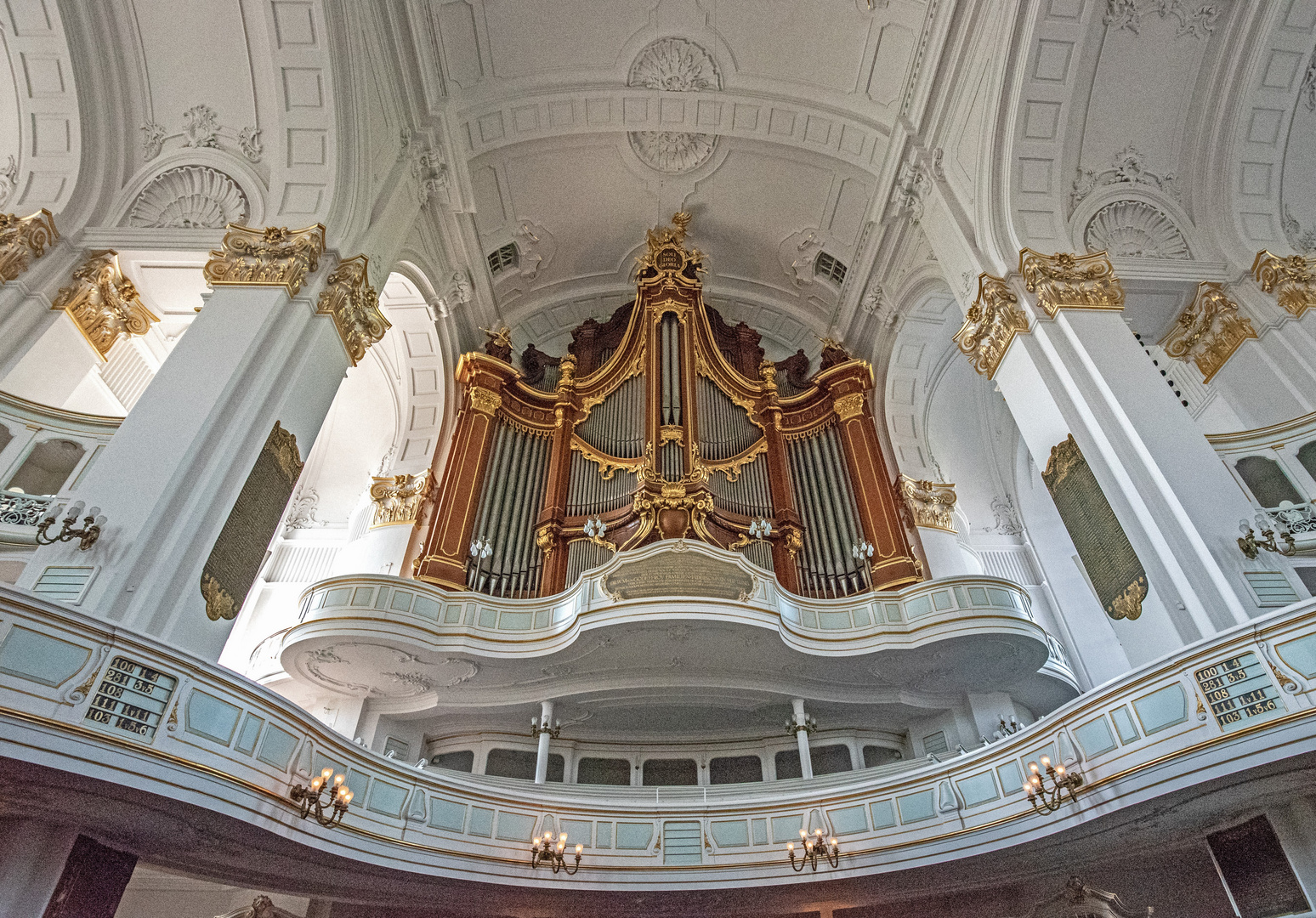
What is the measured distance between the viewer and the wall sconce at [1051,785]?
24.8ft

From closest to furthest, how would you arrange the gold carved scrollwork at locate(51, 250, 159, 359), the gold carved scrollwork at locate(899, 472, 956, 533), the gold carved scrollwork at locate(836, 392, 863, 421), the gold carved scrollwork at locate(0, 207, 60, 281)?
the gold carved scrollwork at locate(0, 207, 60, 281) < the gold carved scrollwork at locate(51, 250, 159, 359) < the gold carved scrollwork at locate(899, 472, 956, 533) < the gold carved scrollwork at locate(836, 392, 863, 421)

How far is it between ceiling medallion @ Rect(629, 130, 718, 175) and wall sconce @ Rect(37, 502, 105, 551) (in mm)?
13226

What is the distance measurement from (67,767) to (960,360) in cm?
1667

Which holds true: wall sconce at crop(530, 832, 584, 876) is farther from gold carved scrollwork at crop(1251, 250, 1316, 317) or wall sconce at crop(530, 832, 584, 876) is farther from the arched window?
gold carved scrollwork at crop(1251, 250, 1316, 317)

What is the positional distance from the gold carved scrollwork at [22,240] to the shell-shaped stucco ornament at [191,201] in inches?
44.2

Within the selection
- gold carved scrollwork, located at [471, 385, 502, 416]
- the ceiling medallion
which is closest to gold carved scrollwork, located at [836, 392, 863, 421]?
the ceiling medallion

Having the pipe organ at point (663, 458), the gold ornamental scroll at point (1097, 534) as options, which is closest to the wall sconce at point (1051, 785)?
the gold ornamental scroll at point (1097, 534)

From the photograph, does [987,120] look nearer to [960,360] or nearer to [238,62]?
[960,360]

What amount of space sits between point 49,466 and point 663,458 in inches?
352

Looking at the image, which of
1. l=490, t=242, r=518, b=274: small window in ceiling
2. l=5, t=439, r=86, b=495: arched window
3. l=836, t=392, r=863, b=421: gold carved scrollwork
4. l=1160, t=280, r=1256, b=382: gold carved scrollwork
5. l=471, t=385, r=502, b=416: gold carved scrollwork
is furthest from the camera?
l=490, t=242, r=518, b=274: small window in ceiling

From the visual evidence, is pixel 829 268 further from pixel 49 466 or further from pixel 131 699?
pixel 131 699

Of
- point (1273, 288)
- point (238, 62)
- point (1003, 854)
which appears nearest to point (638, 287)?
point (238, 62)

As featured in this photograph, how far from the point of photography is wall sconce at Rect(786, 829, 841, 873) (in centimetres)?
903

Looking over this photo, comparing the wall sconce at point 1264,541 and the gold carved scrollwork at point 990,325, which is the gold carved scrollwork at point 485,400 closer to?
the gold carved scrollwork at point 990,325
